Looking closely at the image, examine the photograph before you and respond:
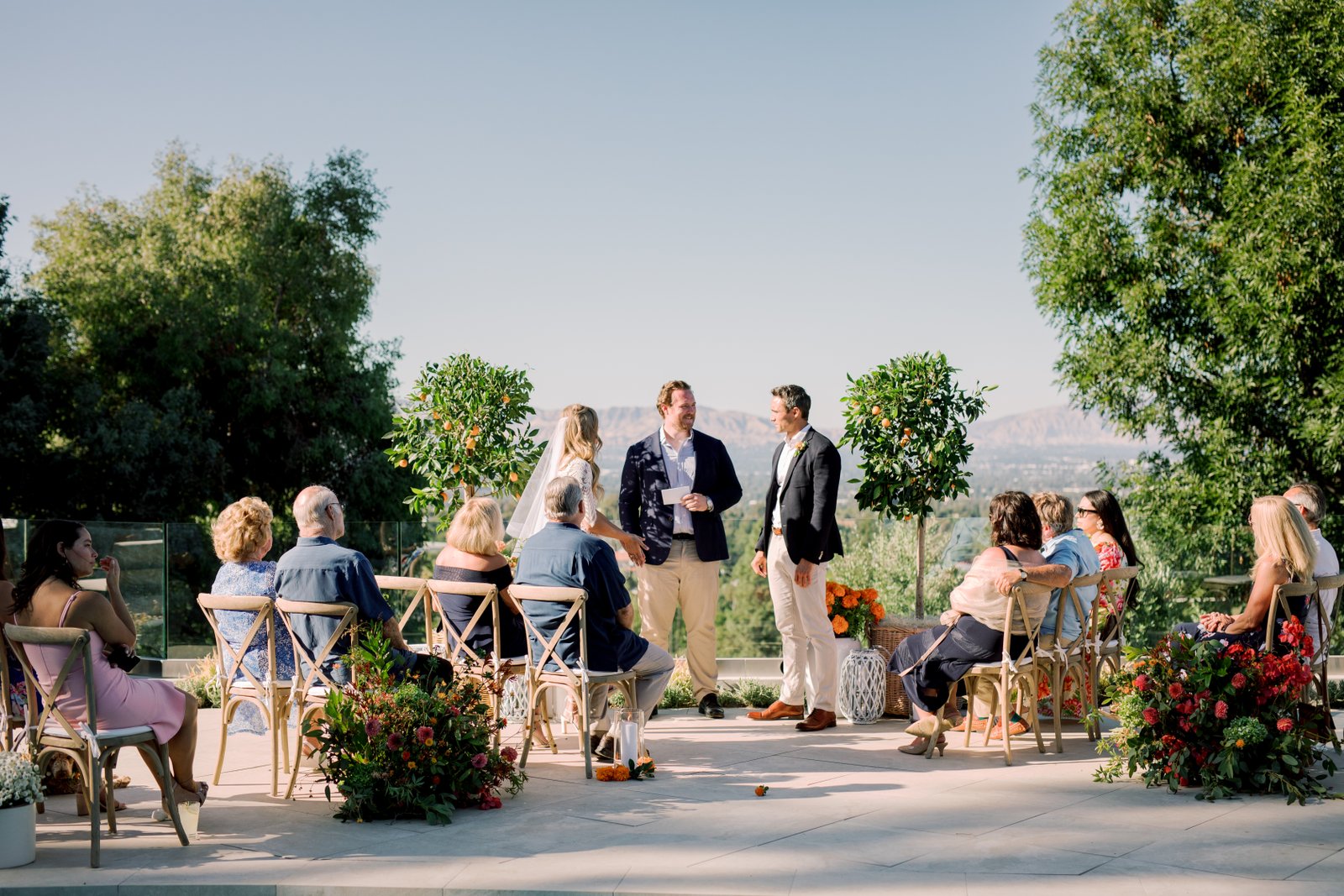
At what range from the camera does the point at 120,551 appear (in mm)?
10523

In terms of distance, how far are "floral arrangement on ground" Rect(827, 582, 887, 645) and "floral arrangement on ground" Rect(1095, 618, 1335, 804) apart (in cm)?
215

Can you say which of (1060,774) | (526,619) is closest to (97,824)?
(526,619)

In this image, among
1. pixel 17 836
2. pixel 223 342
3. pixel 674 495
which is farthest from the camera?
pixel 223 342

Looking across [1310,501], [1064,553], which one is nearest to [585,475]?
[1064,553]

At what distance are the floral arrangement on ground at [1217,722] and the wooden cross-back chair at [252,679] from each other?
3.56m

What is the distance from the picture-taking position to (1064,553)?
6277 millimetres

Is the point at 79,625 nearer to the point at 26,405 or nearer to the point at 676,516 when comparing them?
the point at 676,516

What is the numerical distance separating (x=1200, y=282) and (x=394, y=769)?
46.3ft

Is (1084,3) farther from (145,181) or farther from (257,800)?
(145,181)

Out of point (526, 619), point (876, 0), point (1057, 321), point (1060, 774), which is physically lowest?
point (1060, 774)

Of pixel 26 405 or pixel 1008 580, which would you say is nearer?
pixel 1008 580

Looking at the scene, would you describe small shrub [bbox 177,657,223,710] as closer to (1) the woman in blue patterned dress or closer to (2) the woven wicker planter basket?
(1) the woman in blue patterned dress

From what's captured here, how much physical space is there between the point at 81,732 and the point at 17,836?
0.38 metres

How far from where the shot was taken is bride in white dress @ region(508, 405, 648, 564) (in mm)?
6941
